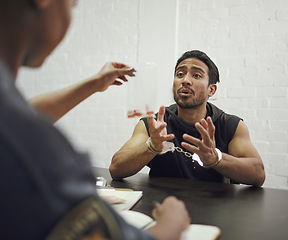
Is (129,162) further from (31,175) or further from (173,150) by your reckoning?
(31,175)

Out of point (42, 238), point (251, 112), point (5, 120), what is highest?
point (5, 120)

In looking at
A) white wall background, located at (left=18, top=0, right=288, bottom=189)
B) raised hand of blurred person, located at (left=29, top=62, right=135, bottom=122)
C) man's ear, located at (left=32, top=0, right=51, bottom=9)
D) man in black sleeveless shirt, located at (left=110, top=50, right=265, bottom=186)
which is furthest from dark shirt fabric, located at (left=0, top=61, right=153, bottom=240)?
white wall background, located at (left=18, top=0, right=288, bottom=189)

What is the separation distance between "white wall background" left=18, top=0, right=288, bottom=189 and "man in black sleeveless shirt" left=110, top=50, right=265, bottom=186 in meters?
0.61

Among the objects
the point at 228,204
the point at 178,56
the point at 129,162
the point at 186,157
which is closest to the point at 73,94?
the point at 129,162

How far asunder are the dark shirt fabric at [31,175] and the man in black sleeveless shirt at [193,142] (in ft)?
2.93

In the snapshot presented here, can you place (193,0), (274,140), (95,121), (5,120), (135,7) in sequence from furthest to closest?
(95,121), (135,7), (193,0), (274,140), (5,120)

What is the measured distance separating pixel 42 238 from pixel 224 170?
43.2 inches

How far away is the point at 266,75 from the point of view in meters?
2.21

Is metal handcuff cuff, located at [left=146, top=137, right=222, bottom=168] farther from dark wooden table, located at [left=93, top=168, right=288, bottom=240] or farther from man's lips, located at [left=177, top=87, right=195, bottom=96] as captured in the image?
man's lips, located at [left=177, top=87, right=195, bottom=96]

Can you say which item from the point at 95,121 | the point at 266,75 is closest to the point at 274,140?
the point at 266,75

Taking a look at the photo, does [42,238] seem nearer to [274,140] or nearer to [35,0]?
[35,0]

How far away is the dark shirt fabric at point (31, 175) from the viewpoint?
0.26m

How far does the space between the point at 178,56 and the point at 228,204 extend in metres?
1.88

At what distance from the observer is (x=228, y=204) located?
86 centimetres
